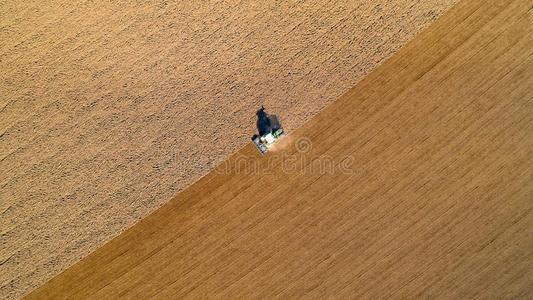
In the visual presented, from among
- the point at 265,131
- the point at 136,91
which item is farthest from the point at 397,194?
the point at 136,91

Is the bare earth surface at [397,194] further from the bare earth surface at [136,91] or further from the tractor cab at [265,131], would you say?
the bare earth surface at [136,91]

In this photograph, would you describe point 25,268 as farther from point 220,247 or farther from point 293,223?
point 293,223

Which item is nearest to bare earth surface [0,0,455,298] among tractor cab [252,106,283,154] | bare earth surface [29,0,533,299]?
tractor cab [252,106,283,154]

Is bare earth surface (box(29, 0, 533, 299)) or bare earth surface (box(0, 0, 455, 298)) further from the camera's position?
bare earth surface (box(29, 0, 533, 299))

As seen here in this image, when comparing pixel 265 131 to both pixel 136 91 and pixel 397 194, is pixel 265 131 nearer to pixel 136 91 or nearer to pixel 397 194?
pixel 136 91

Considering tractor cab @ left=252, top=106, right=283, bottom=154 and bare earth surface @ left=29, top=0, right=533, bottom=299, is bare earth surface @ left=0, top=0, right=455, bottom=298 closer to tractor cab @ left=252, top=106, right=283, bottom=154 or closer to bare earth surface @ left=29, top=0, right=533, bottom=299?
tractor cab @ left=252, top=106, right=283, bottom=154

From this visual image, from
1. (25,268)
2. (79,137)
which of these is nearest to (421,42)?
(79,137)

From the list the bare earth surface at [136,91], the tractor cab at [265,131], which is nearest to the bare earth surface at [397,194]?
the tractor cab at [265,131]
